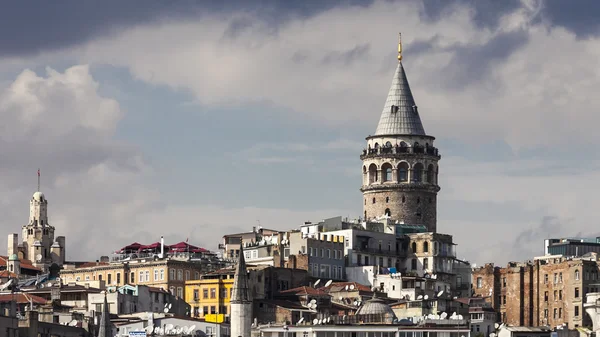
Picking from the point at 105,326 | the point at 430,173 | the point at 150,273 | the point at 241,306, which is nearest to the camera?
the point at 105,326

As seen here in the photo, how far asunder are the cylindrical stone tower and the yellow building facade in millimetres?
25186

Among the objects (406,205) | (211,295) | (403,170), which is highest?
(403,170)

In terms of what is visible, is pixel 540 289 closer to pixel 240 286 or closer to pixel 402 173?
pixel 402 173

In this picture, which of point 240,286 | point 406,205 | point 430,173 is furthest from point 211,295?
point 430,173

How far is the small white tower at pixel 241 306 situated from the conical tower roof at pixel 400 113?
3954cm

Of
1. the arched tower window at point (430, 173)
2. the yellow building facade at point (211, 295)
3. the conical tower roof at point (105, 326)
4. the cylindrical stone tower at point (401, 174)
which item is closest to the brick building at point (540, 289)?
the cylindrical stone tower at point (401, 174)

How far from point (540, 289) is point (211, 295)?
28.1 meters

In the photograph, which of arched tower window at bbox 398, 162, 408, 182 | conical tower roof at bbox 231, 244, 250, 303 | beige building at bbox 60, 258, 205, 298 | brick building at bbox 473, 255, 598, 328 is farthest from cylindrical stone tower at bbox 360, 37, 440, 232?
conical tower roof at bbox 231, 244, 250, 303

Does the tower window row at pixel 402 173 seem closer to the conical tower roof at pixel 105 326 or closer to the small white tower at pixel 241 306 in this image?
the small white tower at pixel 241 306

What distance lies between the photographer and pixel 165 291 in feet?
493

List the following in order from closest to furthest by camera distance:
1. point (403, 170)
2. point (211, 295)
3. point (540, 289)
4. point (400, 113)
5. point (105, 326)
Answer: point (105, 326) < point (211, 295) < point (540, 289) < point (403, 170) < point (400, 113)

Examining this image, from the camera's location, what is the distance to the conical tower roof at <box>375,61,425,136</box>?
17362 centimetres

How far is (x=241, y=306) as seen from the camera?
437 ft

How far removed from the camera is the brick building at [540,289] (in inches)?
6152
